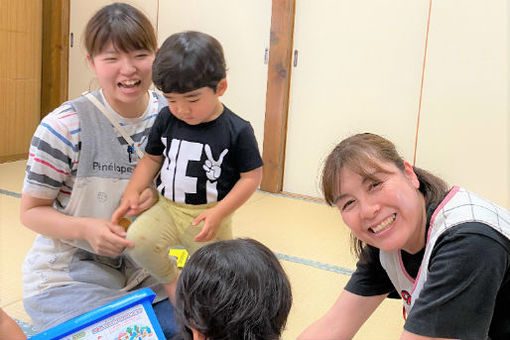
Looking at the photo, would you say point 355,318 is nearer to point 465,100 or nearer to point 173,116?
point 173,116

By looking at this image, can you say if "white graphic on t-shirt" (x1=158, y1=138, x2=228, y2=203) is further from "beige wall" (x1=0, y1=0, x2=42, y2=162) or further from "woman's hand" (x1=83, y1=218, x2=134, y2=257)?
"beige wall" (x1=0, y1=0, x2=42, y2=162)

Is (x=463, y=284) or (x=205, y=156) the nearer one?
(x=463, y=284)

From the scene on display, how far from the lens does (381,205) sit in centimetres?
110

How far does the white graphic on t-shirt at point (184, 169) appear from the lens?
1.56m

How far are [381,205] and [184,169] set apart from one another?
25.6 inches

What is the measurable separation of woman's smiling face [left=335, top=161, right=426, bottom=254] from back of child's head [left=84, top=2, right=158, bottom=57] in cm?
75

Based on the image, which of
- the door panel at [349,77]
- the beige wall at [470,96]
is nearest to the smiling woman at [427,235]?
the door panel at [349,77]

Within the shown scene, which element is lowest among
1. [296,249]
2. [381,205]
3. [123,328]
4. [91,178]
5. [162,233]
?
[296,249]

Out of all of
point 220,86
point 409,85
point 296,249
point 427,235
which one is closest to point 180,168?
point 220,86

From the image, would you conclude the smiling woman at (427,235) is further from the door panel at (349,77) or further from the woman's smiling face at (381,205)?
the door panel at (349,77)

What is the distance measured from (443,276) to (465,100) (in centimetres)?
234

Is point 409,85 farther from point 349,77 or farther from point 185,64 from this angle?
point 185,64

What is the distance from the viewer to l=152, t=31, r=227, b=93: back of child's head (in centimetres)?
143

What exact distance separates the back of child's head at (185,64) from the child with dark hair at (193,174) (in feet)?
0.05
